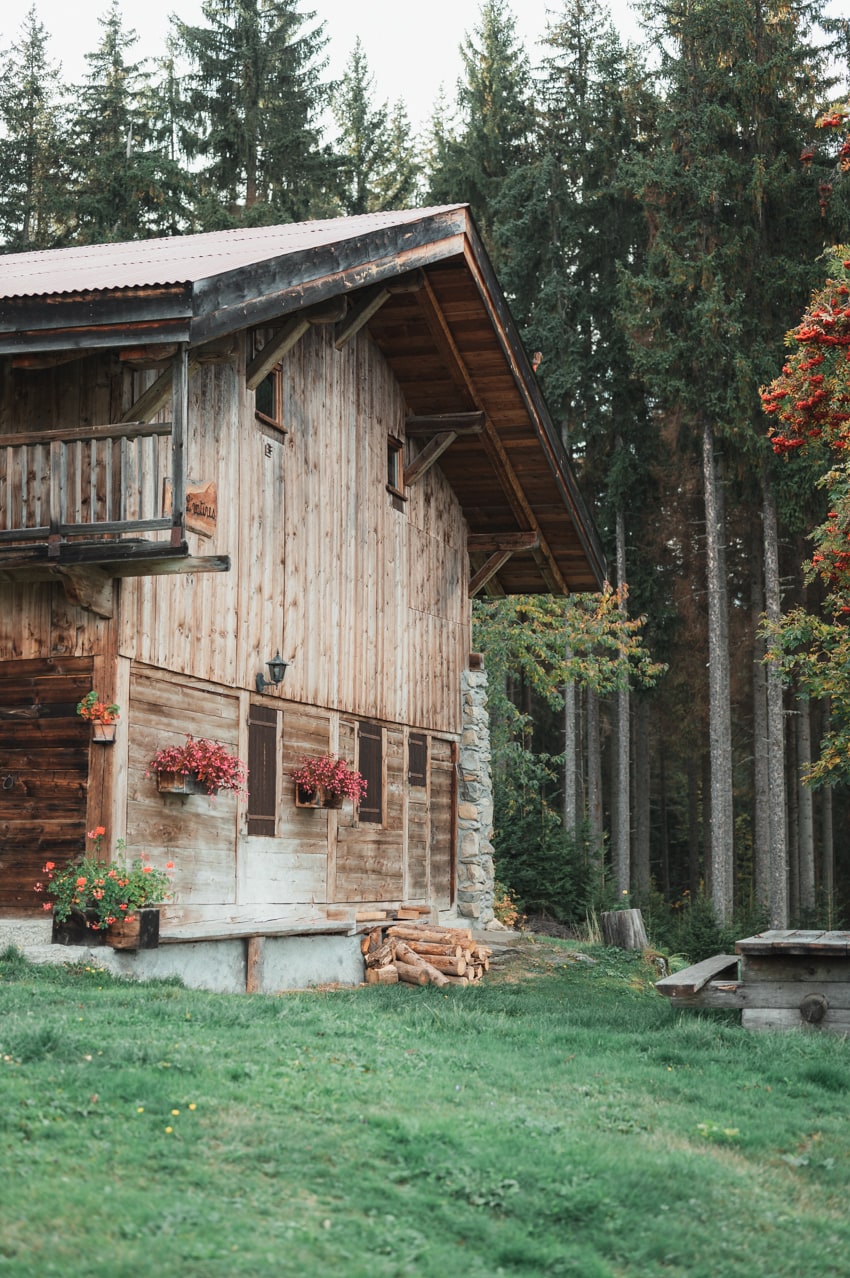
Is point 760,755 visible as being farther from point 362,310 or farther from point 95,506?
point 95,506

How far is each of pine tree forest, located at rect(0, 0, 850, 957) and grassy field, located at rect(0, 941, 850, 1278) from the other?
1316 centimetres

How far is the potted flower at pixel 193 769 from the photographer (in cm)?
1185

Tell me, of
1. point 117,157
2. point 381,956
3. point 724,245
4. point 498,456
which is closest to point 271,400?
point 498,456

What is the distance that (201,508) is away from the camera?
38.7 ft

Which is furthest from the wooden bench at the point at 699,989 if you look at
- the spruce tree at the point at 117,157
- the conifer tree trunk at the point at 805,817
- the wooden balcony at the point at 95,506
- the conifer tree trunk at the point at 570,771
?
the spruce tree at the point at 117,157

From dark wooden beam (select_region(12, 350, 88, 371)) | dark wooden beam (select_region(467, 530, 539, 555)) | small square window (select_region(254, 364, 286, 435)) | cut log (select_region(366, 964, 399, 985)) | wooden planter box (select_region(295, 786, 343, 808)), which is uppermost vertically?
small square window (select_region(254, 364, 286, 435))

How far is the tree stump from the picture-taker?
1911 centimetres

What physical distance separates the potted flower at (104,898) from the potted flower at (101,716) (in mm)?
721

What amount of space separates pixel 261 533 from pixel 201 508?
2.12 metres

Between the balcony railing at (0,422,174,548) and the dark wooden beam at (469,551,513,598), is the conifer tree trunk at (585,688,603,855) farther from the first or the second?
the balcony railing at (0,422,174,548)

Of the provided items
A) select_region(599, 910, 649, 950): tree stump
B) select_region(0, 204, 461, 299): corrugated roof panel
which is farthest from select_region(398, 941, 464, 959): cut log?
select_region(0, 204, 461, 299): corrugated roof panel

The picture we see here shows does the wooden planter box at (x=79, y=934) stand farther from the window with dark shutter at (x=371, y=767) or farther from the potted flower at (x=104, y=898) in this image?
the window with dark shutter at (x=371, y=767)

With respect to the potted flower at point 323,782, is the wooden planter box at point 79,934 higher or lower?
lower

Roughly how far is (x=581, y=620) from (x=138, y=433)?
59.9ft
